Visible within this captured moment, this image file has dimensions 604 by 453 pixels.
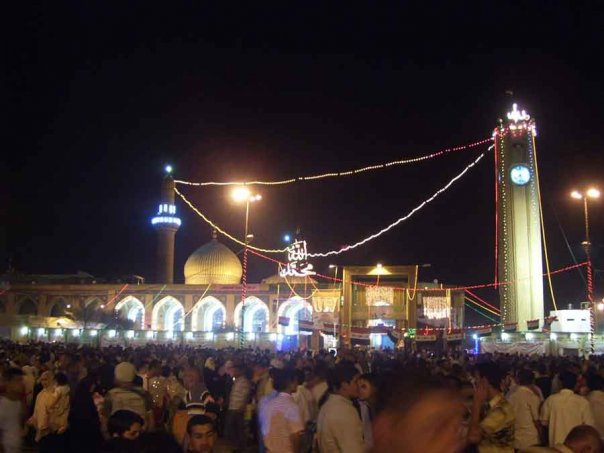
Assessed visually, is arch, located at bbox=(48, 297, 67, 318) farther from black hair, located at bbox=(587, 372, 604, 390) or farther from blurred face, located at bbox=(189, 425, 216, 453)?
blurred face, located at bbox=(189, 425, 216, 453)

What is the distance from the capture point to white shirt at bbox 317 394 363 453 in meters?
5.25

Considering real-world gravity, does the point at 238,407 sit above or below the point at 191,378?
below

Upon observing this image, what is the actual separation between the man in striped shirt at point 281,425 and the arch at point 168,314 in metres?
49.2

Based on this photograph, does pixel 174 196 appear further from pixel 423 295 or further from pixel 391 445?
pixel 391 445

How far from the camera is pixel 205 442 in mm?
4547

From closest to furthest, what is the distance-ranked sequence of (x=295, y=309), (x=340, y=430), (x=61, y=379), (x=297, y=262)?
(x=340, y=430)
(x=61, y=379)
(x=295, y=309)
(x=297, y=262)

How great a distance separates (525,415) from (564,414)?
0.59m

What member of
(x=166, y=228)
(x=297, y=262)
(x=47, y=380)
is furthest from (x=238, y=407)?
(x=166, y=228)

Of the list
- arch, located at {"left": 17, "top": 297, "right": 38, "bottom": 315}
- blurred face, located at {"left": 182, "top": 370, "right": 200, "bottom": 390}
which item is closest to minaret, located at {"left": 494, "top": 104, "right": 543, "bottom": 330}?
blurred face, located at {"left": 182, "top": 370, "right": 200, "bottom": 390}

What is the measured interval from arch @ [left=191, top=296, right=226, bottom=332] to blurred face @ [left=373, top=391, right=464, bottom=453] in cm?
5214

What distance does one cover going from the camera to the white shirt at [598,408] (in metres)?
7.97

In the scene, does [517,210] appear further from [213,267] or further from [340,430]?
[340,430]

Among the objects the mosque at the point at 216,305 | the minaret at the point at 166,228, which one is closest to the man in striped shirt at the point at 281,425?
the mosque at the point at 216,305

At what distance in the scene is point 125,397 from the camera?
657cm
